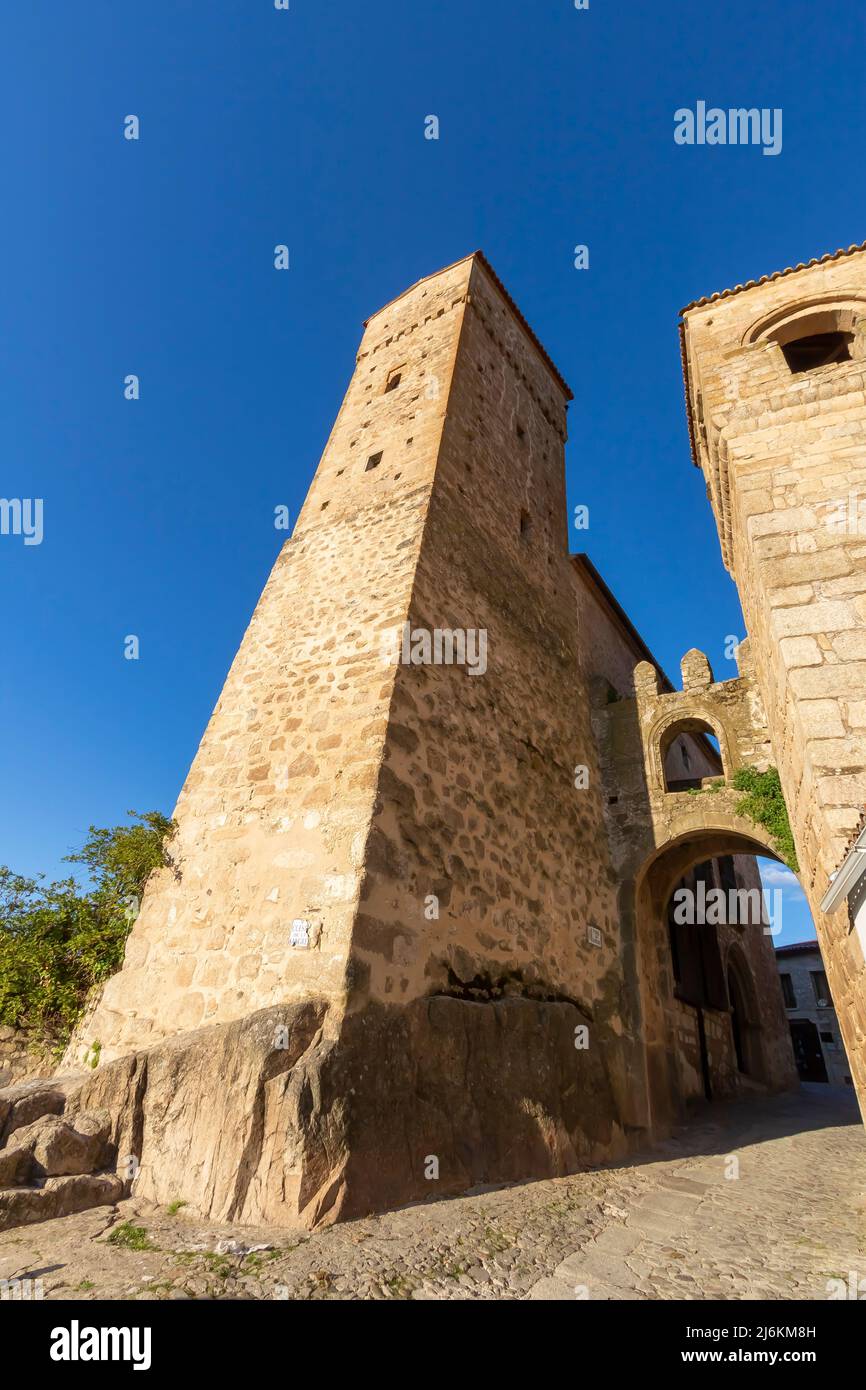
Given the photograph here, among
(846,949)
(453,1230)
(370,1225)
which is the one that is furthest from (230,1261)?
(846,949)

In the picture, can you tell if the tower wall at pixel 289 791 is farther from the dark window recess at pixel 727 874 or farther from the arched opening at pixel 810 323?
the dark window recess at pixel 727 874

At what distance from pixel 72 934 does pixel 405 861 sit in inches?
134

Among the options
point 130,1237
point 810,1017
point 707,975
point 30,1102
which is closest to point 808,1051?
point 810,1017

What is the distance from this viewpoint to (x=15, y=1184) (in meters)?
3.68

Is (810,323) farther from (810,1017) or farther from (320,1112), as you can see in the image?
(810,1017)

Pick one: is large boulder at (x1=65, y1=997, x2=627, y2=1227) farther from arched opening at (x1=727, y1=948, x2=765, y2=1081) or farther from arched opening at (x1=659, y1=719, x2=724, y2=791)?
arched opening at (x1=727, y1=948, x2=765, y2=1081)

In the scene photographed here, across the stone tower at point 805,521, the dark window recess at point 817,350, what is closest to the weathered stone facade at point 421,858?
the stone tower at point 805,521

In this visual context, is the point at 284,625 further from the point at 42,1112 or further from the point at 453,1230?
the point at 453,1230

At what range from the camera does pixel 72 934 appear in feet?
20.2

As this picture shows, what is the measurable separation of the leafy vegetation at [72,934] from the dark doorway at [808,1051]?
28728 millimetres

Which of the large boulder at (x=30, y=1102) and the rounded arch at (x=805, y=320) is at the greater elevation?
the rounded arch at (x=805, y=320)

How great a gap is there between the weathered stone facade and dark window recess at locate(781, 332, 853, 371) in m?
4.05

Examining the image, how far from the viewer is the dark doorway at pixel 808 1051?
1025 inches
